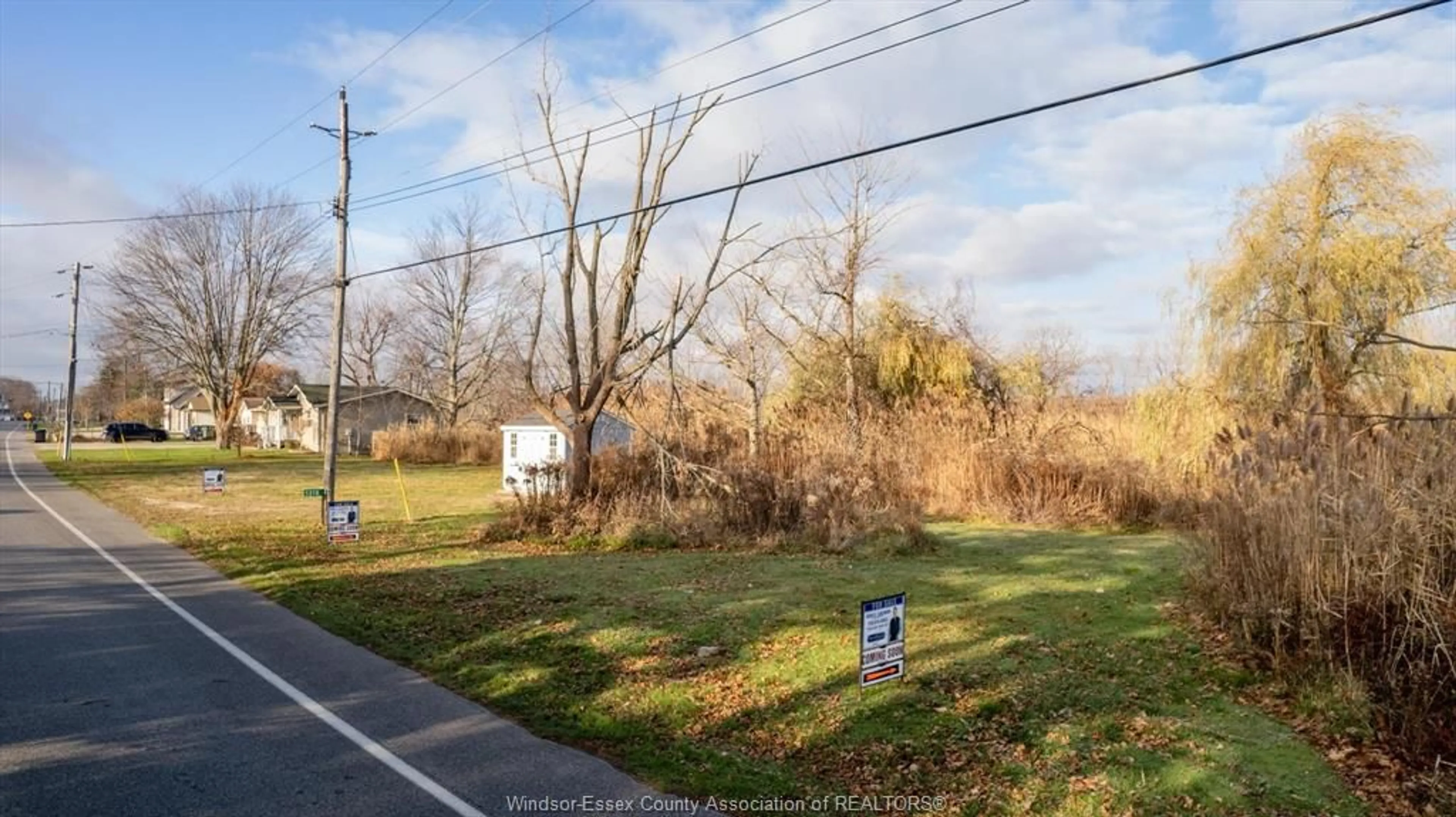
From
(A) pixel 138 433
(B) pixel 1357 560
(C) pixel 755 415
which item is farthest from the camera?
(A) pixel 138 433

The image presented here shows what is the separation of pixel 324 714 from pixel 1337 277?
51.7 ft

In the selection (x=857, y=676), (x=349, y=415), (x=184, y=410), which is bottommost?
(x=857, y=676)

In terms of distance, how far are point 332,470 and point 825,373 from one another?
14205mm

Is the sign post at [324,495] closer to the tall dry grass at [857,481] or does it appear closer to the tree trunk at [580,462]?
the tall dry grass at [857,481]

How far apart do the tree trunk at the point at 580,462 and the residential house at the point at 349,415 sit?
122 feet

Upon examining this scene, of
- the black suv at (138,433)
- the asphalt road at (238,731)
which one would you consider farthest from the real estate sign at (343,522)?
the black suv at (138,433)

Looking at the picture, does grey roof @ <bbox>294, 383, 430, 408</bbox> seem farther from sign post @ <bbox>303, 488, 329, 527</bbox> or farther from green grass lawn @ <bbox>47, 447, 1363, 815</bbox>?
green grass lawn @ <bbox>47, 447, 1363, 815</bbox>

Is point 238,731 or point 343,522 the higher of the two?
point 343,522

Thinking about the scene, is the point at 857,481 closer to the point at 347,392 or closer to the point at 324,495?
the point at 324,495

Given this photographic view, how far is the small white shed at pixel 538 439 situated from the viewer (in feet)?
89.1

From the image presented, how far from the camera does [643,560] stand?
44.3 ft

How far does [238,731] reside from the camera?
6184 millimetres

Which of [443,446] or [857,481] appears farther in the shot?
[443,446]

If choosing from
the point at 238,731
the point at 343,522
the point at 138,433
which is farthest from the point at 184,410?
the point at 238,731
